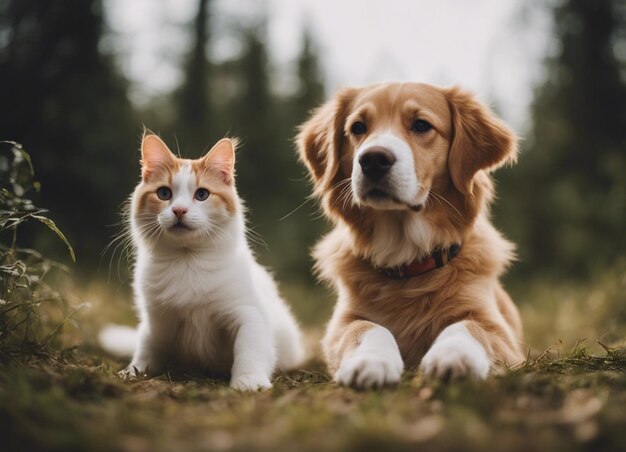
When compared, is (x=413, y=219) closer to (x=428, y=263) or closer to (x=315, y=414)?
(x=428, y=263)

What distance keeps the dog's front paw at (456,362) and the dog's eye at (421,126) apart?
4.23 feet

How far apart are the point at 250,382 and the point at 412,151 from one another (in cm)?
147

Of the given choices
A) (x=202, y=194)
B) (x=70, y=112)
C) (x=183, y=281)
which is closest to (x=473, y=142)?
(x=202, y=194)

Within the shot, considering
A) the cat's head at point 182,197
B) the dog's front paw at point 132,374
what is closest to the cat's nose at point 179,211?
the cat's head at point 182,197

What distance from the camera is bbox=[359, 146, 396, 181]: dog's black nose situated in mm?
2713

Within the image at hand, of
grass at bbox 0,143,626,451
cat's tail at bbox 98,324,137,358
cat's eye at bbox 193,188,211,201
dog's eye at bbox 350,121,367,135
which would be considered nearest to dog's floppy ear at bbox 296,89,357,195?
dog's eye at bbox 350,121,367,135

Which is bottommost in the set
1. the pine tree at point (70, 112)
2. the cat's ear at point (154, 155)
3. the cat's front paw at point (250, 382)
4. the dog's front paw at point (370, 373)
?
the cat's front paw at point (250, 382)

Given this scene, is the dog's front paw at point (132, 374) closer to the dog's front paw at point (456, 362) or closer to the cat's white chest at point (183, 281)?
the cat's white chest at point (183, 281)

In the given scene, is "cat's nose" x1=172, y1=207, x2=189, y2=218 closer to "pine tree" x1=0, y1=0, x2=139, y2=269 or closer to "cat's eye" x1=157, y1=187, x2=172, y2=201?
"cat's eye" x1=157, y1=187, x2=172, y2=201

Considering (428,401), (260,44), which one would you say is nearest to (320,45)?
(260,44)

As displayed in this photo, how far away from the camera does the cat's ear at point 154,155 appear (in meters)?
2.97

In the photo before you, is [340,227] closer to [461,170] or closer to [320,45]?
[461,170]

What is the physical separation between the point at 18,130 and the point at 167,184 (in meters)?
4.03

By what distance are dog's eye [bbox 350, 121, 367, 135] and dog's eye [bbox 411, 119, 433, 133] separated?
29 centimetres
